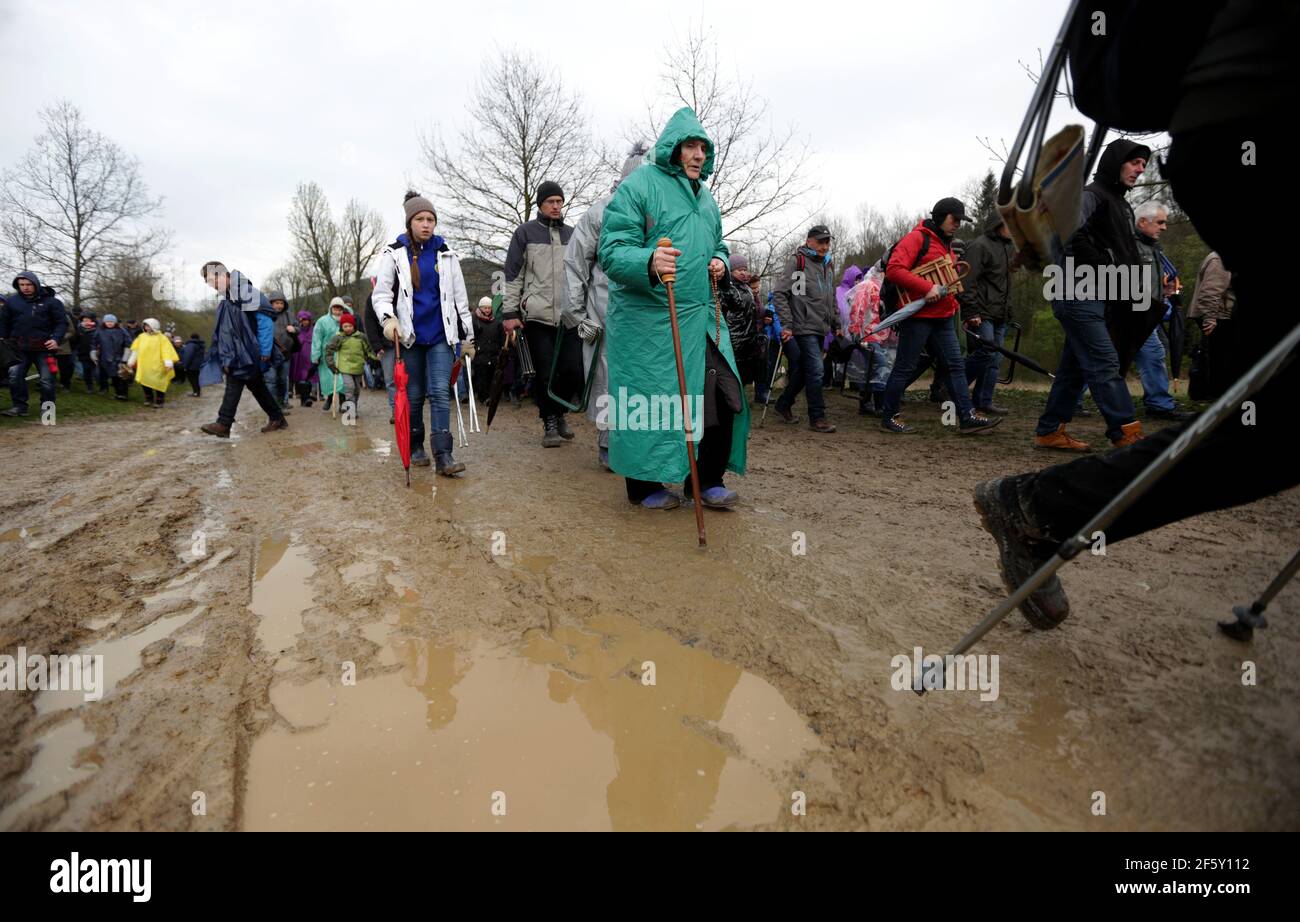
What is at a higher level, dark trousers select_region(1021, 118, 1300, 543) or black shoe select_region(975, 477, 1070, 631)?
dark trousers select_region(1021, 118, 1300, 543)

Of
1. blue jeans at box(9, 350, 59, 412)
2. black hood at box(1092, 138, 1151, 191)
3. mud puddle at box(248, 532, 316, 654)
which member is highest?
black hood at box(1092, 138, 1151, 191)

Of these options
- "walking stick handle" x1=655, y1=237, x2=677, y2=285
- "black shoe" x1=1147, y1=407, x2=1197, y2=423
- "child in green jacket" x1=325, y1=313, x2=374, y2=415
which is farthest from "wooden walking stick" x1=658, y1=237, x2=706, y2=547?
"child in green jacket" x1=325, y1=313, x2=374, y2=415

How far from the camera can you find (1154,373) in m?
6.85

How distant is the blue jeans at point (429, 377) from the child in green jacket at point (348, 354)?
15.7ft

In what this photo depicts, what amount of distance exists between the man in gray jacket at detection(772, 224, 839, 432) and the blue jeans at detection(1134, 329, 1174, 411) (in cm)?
292

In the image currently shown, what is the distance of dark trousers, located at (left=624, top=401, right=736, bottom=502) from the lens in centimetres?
402

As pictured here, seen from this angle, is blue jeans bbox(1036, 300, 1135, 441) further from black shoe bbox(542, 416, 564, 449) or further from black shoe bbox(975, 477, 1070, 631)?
black shoe bbox(542, 416, 564, 449)

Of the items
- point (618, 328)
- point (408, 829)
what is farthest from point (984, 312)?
point (408, 829)

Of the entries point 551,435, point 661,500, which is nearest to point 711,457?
point 661,500

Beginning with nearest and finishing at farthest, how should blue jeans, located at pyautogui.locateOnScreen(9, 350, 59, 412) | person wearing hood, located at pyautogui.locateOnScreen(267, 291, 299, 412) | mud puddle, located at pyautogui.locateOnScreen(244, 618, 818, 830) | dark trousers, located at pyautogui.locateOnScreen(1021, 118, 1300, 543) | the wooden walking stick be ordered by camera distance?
dark trousers, located at pyautogui.locateOnScreen(1021, 118, 1300, 543), mud puddle, located at pyautogui.locateOnScreen(244, 618, 818, 830), the wooden walking stick, blue jeans, located at pyautogui.locateOnScreen(9, 350, 59, 412), person wearing hood, located at pyautogui.locateOnScreen(267, 291, 299, 412)

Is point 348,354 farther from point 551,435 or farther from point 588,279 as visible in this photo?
point 588,279

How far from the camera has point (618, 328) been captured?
395 cm
